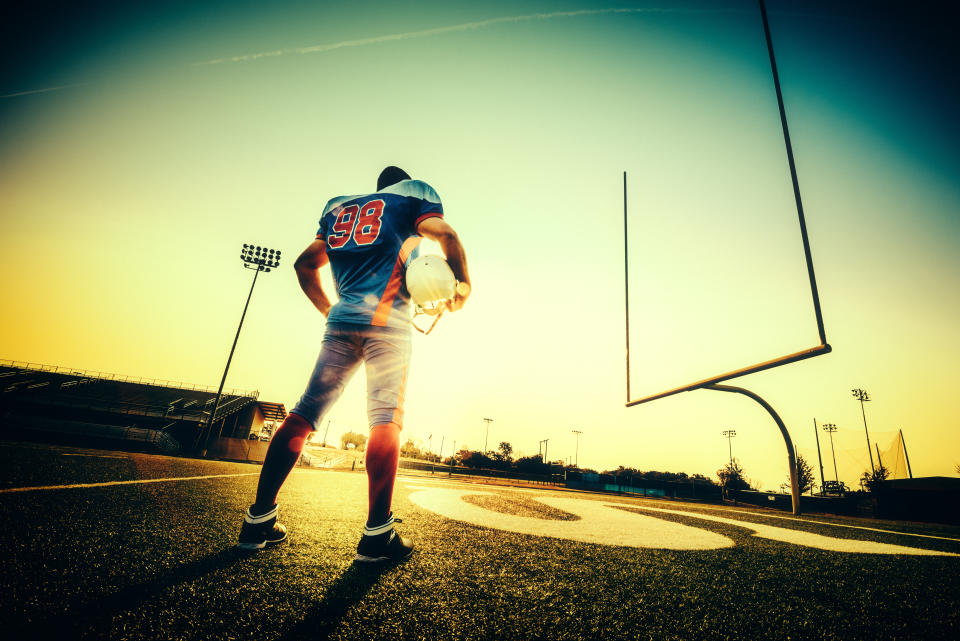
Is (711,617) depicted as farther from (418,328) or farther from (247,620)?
(418,328)

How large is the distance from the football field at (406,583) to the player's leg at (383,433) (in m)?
0.10

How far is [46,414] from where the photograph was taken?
94.0ft

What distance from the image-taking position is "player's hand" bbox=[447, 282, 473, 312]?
2.04 metres

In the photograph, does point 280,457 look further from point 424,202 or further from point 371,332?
point 424,202

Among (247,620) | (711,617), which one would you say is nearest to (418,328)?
(247,620)

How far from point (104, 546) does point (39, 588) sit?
420mm

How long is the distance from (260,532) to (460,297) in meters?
1.42

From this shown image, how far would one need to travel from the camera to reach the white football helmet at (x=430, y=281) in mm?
1937

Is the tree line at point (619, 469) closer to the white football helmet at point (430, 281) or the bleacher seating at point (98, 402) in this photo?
the bleacher seating at point (98, 402)

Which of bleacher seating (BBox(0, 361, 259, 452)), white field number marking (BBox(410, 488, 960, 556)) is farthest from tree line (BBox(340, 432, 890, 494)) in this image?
white field number marking (BBox(410, 488, 960, 556))

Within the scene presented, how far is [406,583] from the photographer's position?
1226 mm

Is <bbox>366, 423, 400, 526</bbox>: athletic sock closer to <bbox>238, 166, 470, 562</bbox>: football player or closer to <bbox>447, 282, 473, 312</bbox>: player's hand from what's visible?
<bbox>238, 166, 470, 562</bbox>: football player


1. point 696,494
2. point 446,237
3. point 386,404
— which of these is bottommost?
point 696,494

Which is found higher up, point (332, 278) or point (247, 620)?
point (332, 278)
